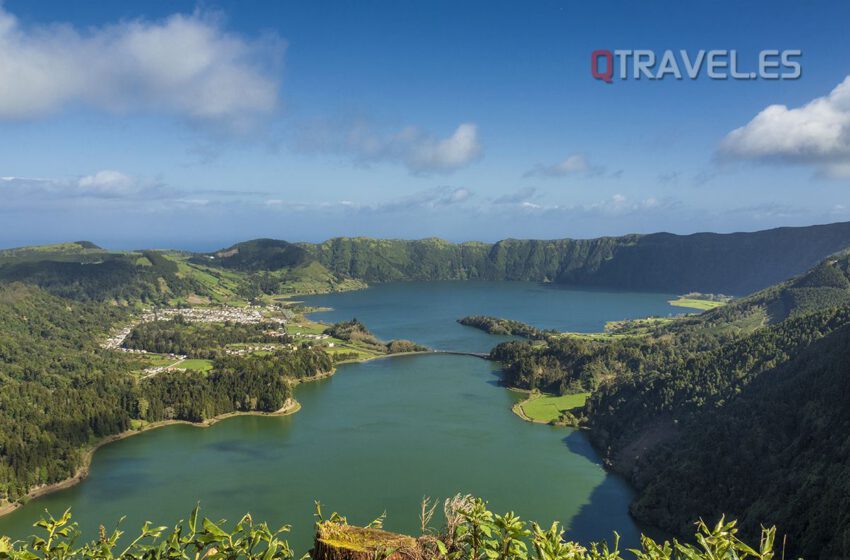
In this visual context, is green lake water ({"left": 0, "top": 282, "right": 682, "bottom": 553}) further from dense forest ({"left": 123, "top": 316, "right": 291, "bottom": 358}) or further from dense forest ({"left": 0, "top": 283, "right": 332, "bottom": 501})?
dense forest ({"left": 123, "top": 316, "right": 291, "bottom": 358})

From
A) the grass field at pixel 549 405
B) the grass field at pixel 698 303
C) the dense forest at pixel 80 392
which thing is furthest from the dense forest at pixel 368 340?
the grass field at pixel 698 303

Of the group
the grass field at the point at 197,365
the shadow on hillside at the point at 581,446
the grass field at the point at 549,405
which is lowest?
the shadow on hillside at the point at 581,446

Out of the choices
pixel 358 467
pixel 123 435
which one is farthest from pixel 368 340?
pixel 358 467

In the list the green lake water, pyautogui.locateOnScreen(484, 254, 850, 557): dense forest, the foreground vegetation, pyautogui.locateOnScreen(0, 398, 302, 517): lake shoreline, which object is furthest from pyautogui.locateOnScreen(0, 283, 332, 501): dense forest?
A: the foreground vegetation

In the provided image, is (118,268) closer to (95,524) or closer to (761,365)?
(95,524)

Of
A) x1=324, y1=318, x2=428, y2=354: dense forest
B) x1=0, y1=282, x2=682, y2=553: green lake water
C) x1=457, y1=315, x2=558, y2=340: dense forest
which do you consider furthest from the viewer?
x1=457, y1=315, x2=558, y2=340: dense forest

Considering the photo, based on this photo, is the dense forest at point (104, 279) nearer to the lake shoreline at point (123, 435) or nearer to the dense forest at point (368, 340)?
the dense forest at point (368, 340)
